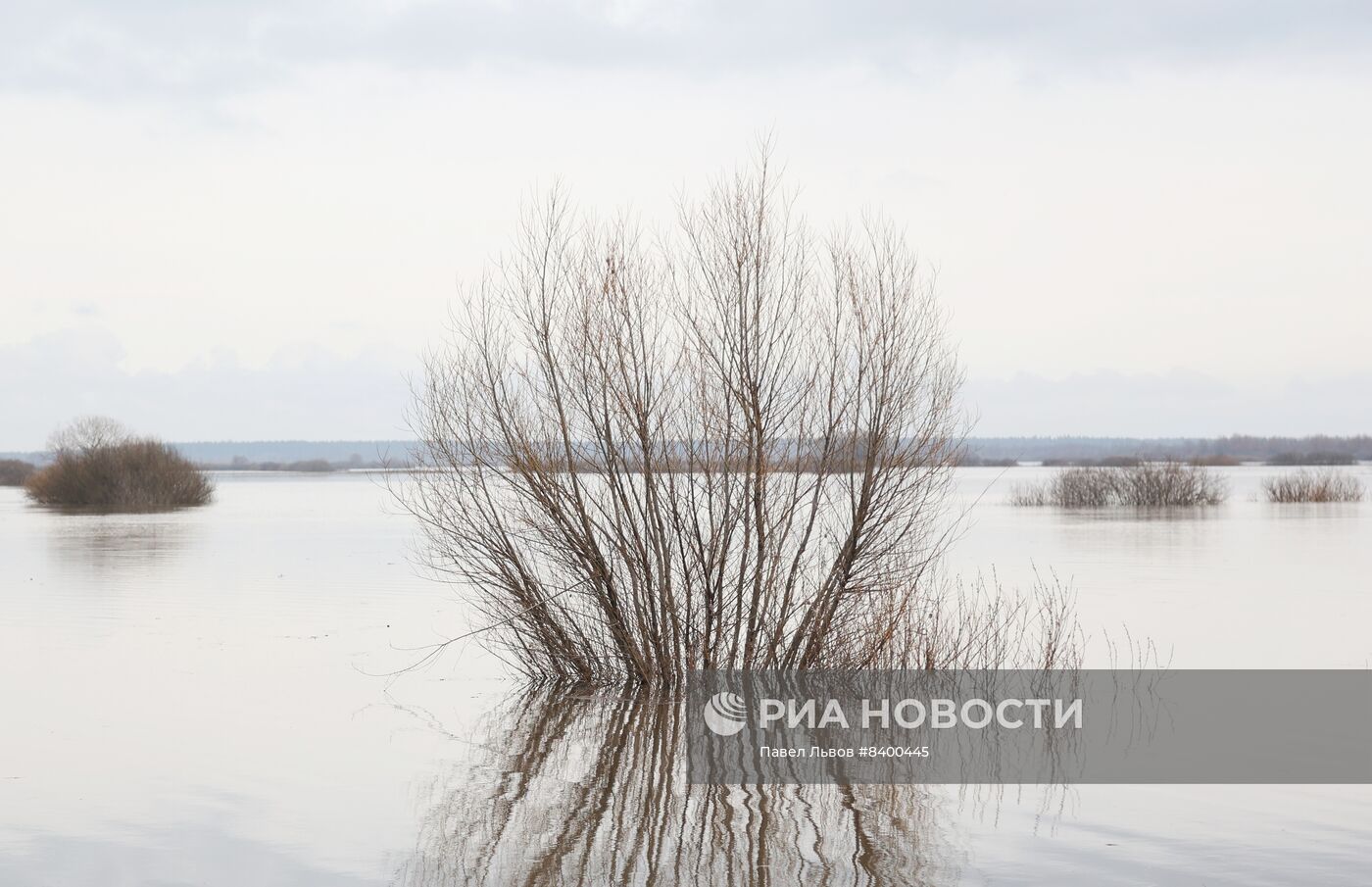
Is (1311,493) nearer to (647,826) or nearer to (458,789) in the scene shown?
(458,789)

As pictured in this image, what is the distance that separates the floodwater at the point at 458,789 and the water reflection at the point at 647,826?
24 mm

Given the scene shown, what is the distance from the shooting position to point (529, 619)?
1292cm

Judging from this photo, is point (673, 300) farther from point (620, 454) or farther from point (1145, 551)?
point (1145, 551)

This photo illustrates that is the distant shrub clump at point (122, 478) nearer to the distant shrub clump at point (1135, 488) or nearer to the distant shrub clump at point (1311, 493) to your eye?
the distant shrub clump at point (1135, 488)

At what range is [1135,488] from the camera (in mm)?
45812

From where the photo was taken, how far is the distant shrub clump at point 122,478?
5488 centimetres

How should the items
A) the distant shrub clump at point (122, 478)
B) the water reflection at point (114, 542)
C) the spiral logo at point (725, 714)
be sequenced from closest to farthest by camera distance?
the spiral logo at point (725, 714), the water reflection at point (114, 542), the distant shrub clump at point (122, 478)

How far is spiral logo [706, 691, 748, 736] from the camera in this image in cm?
1146

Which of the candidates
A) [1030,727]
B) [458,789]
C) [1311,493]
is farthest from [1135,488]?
[458,789]

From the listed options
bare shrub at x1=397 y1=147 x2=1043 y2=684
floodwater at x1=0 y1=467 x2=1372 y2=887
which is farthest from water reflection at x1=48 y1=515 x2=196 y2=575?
bare shrub at x1=397 y1=147 x2=1043 y2=684

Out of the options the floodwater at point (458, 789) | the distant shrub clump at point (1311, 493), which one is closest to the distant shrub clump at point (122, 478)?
the floodwater at point (458, 789)

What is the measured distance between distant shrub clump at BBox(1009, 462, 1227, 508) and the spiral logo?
1431 inches

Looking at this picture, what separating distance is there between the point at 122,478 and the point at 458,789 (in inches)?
1964

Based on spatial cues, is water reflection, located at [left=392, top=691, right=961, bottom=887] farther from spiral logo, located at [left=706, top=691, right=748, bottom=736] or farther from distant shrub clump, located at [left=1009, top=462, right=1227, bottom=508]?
distant shrub clump, located at [left=1009, top=462, right=1227, bottom=508]
